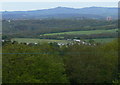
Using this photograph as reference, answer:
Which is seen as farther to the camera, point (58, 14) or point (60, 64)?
point (58, 14)

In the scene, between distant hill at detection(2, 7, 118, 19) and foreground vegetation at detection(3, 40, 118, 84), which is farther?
distant hill at detection(2, 7, 118, 19)

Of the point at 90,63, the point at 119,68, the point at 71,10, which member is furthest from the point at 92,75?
the point at 71,10

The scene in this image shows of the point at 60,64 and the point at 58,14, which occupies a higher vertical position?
the point at 58,14

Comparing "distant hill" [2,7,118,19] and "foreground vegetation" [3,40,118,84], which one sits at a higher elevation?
"distant hill" [2,7,118,19]

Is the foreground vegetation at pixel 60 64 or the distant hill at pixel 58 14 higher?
the distant hill at pixel 58 14

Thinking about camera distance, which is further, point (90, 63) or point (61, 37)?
point (61, 37)

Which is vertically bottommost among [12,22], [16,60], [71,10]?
[16,60]

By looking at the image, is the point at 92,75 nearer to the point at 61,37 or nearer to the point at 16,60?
the point at 16,60

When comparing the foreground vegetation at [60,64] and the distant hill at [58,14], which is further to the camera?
the distant hill at [58,14]
